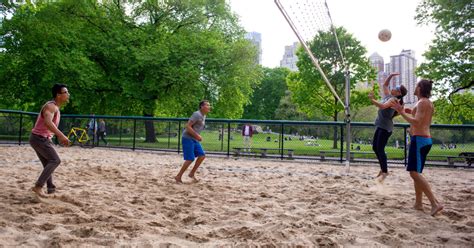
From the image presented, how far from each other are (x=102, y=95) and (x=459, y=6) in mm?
21001

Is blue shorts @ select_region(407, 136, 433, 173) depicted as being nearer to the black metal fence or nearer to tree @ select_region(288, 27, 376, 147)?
the black metal fence

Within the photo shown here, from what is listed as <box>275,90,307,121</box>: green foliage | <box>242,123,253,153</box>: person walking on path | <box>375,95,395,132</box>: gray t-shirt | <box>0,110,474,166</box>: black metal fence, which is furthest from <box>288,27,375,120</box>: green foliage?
<box>375,95,395,132</box>: gray t-shirt

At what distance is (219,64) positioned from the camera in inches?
851

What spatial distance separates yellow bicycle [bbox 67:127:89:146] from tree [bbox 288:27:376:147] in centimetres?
1638

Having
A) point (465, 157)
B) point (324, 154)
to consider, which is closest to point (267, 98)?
point (324, 154)

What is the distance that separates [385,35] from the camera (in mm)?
8672

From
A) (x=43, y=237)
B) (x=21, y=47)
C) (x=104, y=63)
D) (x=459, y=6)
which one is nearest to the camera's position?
(x=43, y=237)

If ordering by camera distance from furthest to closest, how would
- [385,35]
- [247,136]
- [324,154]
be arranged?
1. [247,136]
2. [324,154]
3. [385,35]

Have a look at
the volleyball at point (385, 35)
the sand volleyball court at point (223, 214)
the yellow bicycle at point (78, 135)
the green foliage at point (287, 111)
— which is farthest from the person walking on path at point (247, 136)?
the green foliage at point (287, 111)

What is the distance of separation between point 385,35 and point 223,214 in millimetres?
7219

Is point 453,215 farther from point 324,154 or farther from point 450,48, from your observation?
point 450,48

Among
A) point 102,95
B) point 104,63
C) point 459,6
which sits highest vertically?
point 459,6

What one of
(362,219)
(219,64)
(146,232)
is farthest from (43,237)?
(219,64)

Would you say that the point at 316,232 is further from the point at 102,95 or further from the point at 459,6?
the point at 102,95
